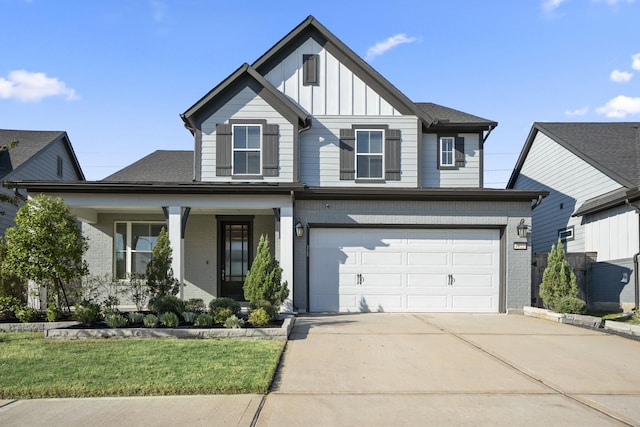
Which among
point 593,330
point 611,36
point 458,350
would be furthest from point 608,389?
point 611,36

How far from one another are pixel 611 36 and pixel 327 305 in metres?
10.1

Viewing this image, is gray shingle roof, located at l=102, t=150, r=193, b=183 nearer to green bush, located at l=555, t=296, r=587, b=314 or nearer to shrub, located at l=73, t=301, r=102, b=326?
shrub, located at l=73, t=301, r=102, b=326

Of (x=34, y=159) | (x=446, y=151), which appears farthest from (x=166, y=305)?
(x=34, y=159)

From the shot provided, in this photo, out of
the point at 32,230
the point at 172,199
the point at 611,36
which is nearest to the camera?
the point at 32,230

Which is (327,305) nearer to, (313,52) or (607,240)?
(313,52)

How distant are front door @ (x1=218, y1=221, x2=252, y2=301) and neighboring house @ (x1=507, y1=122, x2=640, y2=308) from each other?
9.99 meters

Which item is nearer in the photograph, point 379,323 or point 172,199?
point 379,323

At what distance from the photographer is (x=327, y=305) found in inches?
504

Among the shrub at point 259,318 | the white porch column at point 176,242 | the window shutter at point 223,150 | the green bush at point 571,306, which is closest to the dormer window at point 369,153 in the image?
the window shutter at point 223,150

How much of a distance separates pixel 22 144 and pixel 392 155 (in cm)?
1473

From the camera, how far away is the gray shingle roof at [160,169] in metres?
15.9

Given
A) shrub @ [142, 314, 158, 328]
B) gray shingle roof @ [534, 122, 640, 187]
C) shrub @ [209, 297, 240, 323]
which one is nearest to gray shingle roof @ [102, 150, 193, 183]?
shrub @ [209, 297, 240, 323]

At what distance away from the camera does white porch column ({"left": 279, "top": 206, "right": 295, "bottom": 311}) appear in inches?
477

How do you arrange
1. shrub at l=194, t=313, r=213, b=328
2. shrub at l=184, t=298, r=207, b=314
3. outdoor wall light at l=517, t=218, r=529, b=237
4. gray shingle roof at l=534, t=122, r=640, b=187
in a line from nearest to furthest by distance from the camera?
shrub at l=194, t=313, r=213, b=328 → shrub at l=184, t=298, r=207, b=314 → outdoor wall light at l=517, t=218, r=529, b=237 → gray shingle roof at l=534, t=122, r=640, b=187
